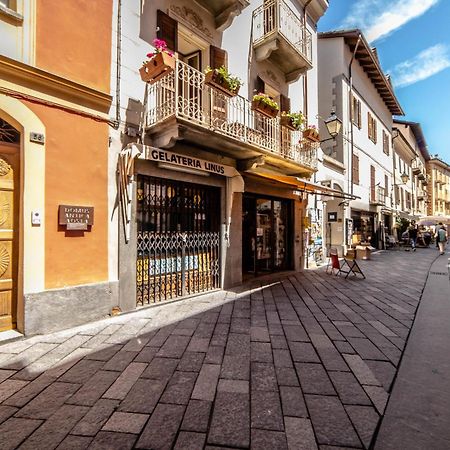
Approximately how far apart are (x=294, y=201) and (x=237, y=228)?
3.70m

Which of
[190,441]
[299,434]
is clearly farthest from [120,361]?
[299,434]

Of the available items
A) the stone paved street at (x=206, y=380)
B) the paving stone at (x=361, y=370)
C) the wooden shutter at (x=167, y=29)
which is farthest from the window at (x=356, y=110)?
the paving stone at (x=361, y=370)

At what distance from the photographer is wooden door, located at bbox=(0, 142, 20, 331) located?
4.30 m

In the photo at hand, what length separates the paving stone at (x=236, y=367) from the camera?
124 inches

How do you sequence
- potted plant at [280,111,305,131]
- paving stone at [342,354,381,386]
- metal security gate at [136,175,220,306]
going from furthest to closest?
1. potted plant at [280,111,305,131]
2. metal security gate at [136,175,220,306]
3. paving stone at [342,354,381,386]

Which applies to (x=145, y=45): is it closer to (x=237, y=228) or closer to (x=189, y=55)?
(x=189, y=55)

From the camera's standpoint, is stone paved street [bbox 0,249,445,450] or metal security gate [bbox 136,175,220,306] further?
metal security gate [bbox 136,175,220,306]

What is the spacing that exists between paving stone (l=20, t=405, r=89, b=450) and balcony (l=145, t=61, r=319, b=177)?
15.0 ft

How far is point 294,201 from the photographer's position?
10.9 m

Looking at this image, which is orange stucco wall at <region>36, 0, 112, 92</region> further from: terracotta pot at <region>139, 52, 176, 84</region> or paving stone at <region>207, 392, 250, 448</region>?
paving stone at <region>207, 392, 250, 448</region>

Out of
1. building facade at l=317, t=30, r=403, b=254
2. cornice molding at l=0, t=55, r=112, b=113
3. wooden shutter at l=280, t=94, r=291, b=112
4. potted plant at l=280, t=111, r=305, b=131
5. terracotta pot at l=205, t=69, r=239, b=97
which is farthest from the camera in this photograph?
building facade at l=317, t=30, r=403, b=254

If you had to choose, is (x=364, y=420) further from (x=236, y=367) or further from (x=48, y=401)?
(x=48, y=401)

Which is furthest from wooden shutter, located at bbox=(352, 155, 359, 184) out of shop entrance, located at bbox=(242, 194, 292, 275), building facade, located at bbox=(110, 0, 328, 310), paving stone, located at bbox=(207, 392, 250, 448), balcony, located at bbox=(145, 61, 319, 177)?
paving stone, located at bbox=(207, 392, 250, 448)

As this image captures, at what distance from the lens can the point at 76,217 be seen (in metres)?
4.78
